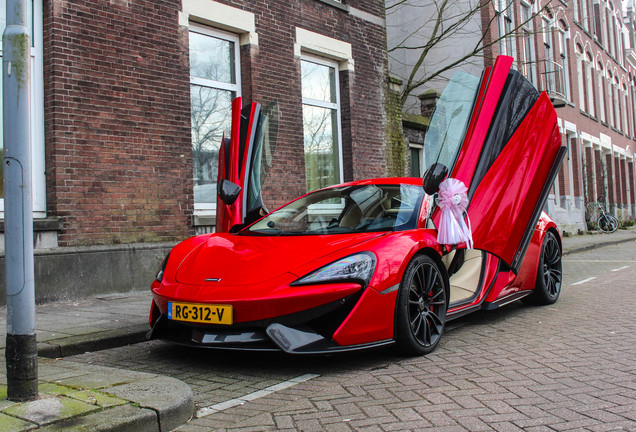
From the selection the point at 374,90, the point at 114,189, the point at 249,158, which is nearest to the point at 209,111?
the point at 114,189

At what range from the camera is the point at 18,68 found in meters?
3.28

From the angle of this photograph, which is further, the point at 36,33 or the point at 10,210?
the point at 36,33

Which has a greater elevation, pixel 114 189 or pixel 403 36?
pixel 403 36

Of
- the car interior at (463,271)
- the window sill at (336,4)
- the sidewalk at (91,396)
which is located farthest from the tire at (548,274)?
the window sill at (336,4)

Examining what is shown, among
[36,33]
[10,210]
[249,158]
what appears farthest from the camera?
[36,33]

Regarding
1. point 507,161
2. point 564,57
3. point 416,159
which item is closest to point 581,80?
point 564,57

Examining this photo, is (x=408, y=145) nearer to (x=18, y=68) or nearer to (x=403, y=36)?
(x=403, y=36)

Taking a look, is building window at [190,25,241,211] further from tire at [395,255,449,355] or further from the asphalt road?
tire at [395,255,449,355]

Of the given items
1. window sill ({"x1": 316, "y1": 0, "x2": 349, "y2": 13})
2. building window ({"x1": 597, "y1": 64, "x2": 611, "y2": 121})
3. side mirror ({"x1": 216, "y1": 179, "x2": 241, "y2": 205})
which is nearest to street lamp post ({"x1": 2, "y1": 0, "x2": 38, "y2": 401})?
side mirror ({"x1": 216, "y1": 179, "x2": 241, "y2": 205})

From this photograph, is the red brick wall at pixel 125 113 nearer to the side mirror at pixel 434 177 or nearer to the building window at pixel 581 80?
the side mirror at pixel 434 177

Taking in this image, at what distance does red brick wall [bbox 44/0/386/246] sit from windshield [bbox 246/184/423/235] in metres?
2.16

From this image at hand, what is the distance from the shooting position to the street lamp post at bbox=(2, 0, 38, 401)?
3148 millimetres

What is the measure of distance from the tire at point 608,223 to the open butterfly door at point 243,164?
21.6 m

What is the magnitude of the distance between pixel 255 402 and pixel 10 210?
166cm
